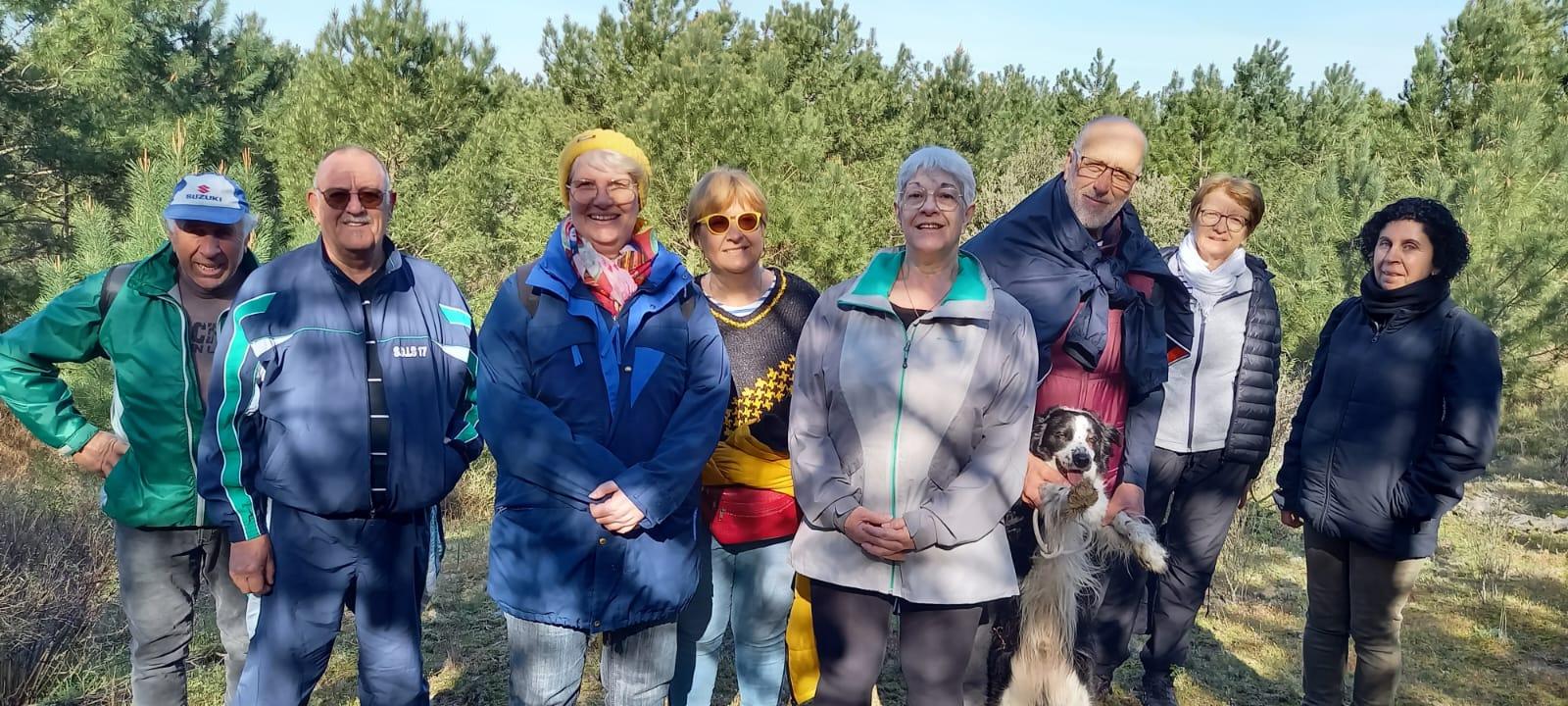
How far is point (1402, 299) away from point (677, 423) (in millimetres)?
2189

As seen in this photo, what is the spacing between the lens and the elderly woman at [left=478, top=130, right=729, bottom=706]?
2172 millimetres

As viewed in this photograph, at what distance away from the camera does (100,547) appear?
480cm

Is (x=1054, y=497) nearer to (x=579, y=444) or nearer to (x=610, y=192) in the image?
(x=579, y=444)

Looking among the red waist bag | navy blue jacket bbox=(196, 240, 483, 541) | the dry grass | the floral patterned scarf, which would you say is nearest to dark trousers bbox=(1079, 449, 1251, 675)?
the red waist bag

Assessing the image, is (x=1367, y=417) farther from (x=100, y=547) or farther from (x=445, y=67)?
(x=445, y=67)

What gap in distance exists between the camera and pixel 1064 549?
273 cm

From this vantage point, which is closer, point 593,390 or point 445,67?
point 593,390

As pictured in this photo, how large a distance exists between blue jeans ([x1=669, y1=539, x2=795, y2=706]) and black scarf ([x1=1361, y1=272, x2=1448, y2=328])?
76.9 inches

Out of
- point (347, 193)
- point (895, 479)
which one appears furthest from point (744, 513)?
point (347, 193)

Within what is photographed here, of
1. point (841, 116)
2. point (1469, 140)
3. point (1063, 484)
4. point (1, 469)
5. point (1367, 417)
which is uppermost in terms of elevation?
point (841, 116)

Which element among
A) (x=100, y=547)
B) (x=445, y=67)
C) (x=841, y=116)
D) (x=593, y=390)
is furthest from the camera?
(x=841, y=116)

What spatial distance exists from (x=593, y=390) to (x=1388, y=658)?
2.55 m

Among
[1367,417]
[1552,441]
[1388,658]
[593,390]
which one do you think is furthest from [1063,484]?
[1552,441]

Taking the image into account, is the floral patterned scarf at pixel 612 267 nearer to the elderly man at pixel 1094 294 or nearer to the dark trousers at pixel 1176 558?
the elderly man at pixel 1094 294
